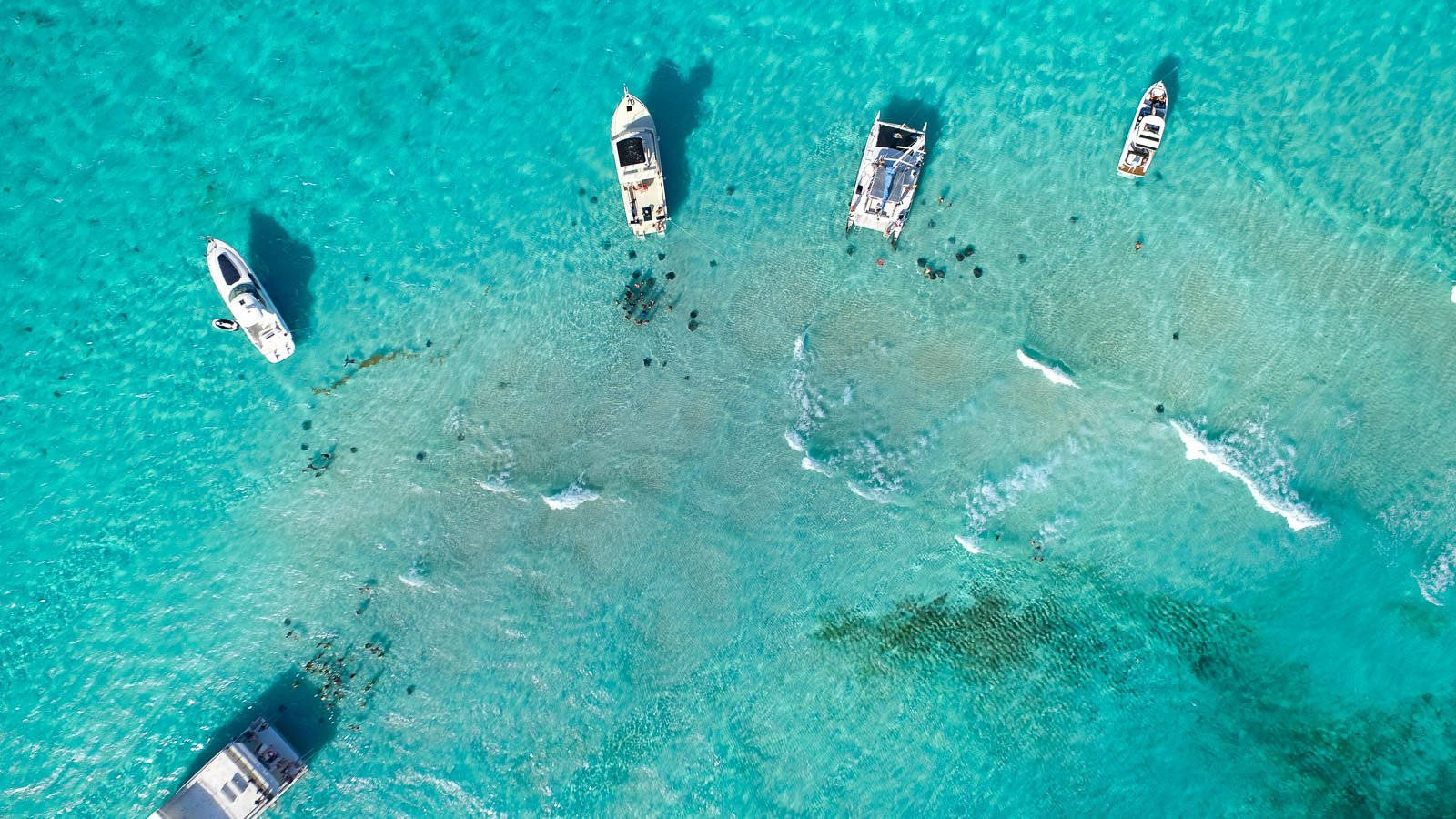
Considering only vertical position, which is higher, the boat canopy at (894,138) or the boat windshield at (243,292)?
the boat canopy at (894,138)

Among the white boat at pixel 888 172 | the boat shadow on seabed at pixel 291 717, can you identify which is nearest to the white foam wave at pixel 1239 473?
the white boat at pixel 888 172

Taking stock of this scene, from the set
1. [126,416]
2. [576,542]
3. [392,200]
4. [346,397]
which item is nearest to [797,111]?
[392,200]

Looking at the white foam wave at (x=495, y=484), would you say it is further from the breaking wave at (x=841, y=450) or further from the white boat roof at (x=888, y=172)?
the white boat roof at (x=888, y=172)

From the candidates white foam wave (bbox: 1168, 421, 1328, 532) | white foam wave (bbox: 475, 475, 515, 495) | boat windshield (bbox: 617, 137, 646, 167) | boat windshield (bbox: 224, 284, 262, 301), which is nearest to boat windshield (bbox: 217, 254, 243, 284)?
boat windshield (bbox: 224, 284, 262, 301)

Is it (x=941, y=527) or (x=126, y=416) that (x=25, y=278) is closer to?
(x=126, y=416)

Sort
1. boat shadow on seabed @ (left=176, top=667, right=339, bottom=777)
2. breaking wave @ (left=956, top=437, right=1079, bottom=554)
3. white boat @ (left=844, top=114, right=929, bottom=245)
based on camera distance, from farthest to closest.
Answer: boat shadow on seabed @ (left=176, top=667, right=339, bottom=777) → breaking wave @ (left=956, top=437, right=1079, bottom=554) → white boat @ (left=844, top=114, right=929, bottom=245)

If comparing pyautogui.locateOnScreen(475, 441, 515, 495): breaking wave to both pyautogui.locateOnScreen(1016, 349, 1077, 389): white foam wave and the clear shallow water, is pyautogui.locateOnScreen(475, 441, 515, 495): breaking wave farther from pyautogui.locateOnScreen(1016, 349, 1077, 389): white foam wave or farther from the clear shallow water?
pyautogui.locateOnScreen(1016, 349, 1077, 389): white foam wave

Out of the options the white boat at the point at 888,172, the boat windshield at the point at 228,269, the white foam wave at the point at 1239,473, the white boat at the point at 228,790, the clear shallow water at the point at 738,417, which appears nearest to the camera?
the boat windshield at the point at 228,269
